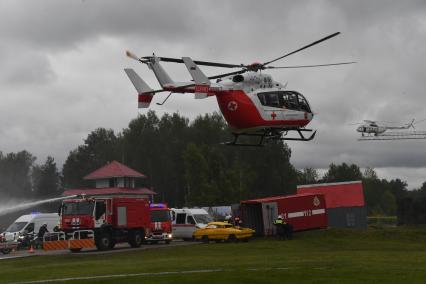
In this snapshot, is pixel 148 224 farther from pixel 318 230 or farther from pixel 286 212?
pixel 318 230

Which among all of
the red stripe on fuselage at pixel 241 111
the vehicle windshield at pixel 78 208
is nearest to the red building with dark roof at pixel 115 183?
the vehicle windshield at pixel 78 208

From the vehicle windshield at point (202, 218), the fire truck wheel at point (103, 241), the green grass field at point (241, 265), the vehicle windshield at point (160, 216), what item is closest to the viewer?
the green grass field at point (241, 265)

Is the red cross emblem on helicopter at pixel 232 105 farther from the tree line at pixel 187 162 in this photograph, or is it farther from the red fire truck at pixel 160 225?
the tree line at pixel 187 162

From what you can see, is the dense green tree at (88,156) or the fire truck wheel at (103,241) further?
the dense green tree at (88,156)

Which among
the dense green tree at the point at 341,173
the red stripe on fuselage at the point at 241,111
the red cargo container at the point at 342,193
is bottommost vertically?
the red cargo container at the point at 342,193

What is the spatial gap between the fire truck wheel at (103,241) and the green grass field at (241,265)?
2.40 meters

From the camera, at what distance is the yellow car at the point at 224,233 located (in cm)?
3781

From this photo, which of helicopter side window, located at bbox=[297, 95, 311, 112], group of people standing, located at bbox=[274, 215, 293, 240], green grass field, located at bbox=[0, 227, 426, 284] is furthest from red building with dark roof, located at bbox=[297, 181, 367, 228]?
helicopter side window, located at bbox=[297, 95, 311, 112]

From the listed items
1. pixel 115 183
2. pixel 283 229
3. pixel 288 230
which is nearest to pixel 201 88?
pixel 283 229

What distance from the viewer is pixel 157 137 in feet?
328

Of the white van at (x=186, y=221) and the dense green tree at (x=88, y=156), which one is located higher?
the dense green tree at (x=88, y=156)

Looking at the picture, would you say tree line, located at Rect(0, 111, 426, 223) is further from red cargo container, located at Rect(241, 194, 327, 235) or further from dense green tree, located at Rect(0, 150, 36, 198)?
red cargo container, located at Rect(241, 194, 327, 235)

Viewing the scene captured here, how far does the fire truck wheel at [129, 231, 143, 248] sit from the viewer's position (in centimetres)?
3659

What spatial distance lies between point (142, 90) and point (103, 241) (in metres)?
11.9
